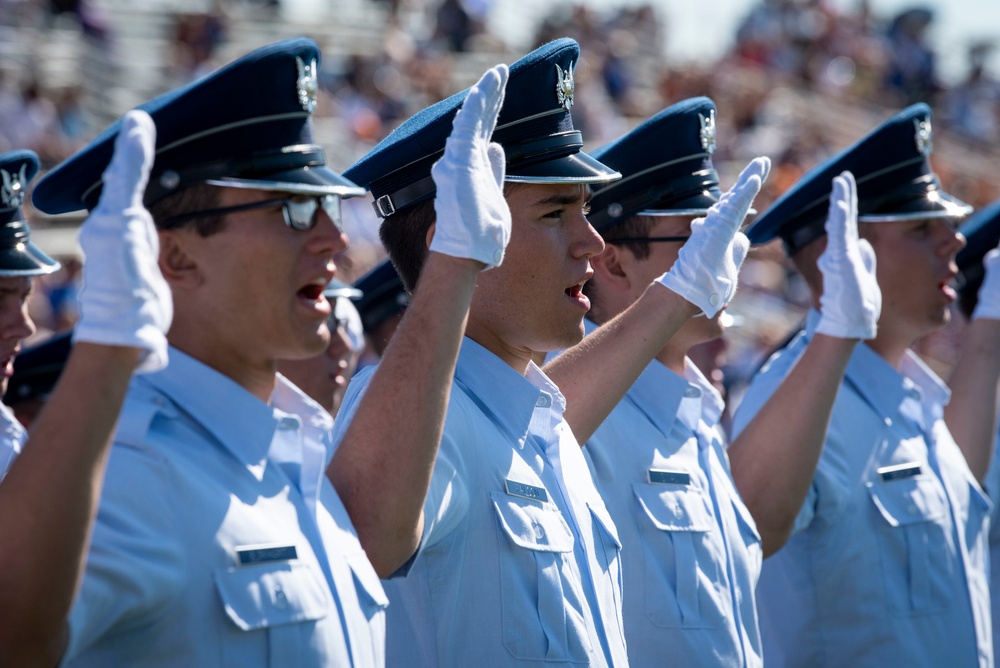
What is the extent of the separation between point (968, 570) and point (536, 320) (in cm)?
205

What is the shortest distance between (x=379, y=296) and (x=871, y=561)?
80.1 inches

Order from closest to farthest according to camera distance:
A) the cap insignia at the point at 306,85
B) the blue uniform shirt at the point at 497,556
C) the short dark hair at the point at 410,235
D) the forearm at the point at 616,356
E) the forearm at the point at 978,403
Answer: the cap insignia at the point at 306,85
the blue uniform shirt at the point at 497,556
the short dark hair at the point at 410,235
the forearm at the point at 616,356
the forearm at the point at 978,403

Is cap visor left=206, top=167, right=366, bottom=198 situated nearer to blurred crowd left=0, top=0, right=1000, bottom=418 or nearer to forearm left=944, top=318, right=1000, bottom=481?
forearm left=944, top=318, right=1000, bottom=481

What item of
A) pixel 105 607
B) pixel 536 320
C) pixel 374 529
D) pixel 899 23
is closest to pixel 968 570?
pixel 536 320

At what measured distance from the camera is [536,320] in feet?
9.41

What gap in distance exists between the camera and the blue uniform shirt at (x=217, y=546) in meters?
1.95

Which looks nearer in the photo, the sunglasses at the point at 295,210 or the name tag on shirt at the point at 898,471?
the sunglasses at the point at 295,210

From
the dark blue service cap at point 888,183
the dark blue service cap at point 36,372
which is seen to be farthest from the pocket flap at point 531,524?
the dark blue service cap at point 36,372

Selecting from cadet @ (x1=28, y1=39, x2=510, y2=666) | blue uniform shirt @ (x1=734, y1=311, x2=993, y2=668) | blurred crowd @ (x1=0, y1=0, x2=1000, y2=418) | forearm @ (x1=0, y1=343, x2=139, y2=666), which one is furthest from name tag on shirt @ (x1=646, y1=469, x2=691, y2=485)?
blurred crowd @ (x1=0, y1=0, x2=1000, y2=418)

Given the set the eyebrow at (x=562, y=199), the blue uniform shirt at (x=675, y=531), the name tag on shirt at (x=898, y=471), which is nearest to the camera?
the eyebrow at (x=562, y=199)

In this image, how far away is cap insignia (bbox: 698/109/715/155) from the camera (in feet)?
12.6

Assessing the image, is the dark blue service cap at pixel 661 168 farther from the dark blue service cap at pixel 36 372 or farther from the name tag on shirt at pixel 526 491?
the dark blue service cap at pixel 36 372

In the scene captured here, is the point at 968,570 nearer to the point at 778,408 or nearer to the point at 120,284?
the point at 778,408

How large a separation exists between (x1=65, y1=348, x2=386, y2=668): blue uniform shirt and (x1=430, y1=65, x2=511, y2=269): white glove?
15.4 inches
